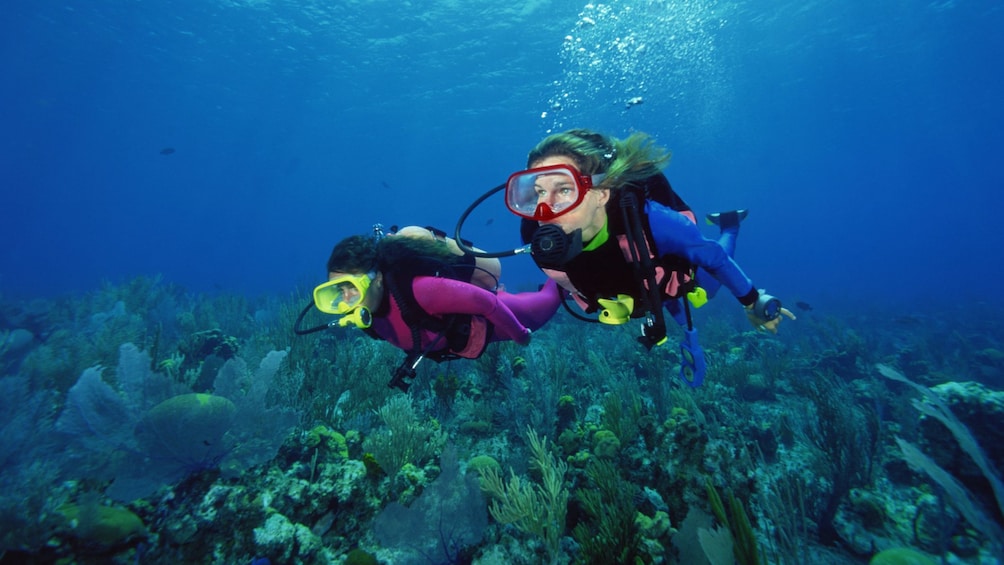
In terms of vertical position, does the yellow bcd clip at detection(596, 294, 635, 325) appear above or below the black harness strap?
below

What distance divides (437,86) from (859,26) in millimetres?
33122

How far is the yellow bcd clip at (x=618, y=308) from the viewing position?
3.39 metres

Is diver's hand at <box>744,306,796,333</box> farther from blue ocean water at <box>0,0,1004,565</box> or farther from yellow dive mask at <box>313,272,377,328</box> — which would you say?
yellow dive mask at <box>313,272,377,328</box>

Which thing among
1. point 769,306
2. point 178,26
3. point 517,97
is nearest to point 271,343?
point 769,306

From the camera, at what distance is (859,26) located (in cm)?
3031

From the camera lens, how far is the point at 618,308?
3.40 meters

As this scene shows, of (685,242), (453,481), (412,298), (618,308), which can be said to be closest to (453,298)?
(412,298)

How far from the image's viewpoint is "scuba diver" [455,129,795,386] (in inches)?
112

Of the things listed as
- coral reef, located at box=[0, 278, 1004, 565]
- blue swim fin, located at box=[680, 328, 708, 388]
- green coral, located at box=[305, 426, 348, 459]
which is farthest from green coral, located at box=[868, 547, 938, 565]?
green coral, located at box=[305, 426, 348, 459]

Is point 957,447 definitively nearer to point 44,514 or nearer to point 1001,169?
point 44,514

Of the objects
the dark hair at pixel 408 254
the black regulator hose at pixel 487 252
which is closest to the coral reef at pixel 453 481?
the dark hair at pixel 408 254

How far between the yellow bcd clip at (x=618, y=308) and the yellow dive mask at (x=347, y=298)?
2.18 metres

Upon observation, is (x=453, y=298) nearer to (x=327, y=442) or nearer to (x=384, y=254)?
(x=384, y=254)

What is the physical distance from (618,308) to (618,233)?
657 mm
